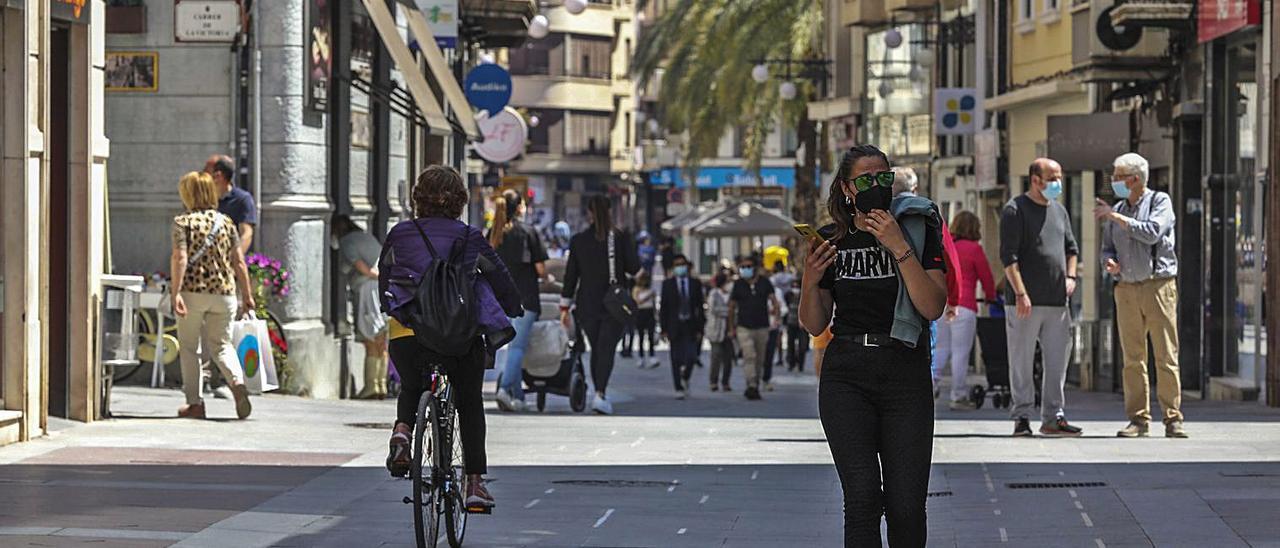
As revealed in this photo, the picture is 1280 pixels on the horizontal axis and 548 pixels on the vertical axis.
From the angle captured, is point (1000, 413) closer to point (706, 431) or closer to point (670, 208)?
point (706, 431)

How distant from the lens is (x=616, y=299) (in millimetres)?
18688

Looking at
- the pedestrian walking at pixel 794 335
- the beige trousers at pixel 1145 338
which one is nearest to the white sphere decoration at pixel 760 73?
the pedestrian walking at pixel 794 335

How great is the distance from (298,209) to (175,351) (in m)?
2.14

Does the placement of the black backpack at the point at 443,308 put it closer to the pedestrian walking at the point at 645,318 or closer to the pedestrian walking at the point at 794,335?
the pedestrian walking at the point at 794,335

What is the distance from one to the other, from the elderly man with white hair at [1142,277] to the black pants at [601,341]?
16.7 feet

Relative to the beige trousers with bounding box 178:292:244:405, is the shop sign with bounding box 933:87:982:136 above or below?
above

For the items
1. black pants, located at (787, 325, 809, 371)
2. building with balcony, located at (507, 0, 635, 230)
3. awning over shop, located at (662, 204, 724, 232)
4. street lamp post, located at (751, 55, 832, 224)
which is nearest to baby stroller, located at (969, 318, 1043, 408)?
black pants, located at (787, 325, 809, 371)

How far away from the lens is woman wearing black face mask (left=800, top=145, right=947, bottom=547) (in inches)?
288

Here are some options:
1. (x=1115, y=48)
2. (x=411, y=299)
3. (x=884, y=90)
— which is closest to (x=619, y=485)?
(x=411, y=299)

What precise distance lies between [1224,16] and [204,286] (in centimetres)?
938

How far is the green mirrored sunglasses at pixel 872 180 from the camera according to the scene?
7.32 metres

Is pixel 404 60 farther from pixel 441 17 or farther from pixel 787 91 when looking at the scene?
pixel 787 91

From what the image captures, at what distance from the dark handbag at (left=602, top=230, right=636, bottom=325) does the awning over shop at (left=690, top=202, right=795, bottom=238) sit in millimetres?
37400

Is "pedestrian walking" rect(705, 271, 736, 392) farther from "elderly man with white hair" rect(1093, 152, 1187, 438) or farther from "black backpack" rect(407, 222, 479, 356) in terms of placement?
"black backpack" rect(407, 222, 479, 356)
